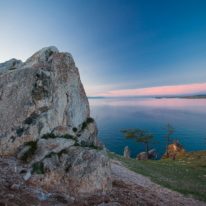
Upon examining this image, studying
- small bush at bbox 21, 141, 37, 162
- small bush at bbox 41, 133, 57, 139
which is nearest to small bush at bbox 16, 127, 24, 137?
small bush at bbox 21, 141, 37, 162

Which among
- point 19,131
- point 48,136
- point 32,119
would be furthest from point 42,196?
point 32,119

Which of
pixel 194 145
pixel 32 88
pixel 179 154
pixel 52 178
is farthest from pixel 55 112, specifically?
pixel 194 145

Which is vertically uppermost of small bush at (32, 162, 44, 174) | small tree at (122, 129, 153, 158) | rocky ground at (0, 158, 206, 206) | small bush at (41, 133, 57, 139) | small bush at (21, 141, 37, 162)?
small bush at (41, 133, 57, 139)

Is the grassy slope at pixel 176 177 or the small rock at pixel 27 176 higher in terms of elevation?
the small rock at pixel 27 176

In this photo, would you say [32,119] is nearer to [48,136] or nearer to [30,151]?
[48,136]

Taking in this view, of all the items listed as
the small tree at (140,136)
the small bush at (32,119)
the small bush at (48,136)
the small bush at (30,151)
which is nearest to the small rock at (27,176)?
the small bush at (30,151)

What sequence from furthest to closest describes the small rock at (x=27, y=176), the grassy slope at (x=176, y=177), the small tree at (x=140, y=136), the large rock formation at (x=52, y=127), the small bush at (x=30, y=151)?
1. the small tree at (x=140, y=136)
2. the grassy slope at (x=176, y=177)
3. the small bush at (x=30, y=151)
4. the large rock formation at (x=52, y=127)
5. the small rock at (x=27, y=176)

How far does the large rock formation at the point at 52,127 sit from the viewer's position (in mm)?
14164

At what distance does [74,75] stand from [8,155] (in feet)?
31.2

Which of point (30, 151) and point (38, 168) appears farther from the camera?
point (30, 151)

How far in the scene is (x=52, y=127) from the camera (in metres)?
17.8

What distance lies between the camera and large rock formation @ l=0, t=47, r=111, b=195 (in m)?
14.2

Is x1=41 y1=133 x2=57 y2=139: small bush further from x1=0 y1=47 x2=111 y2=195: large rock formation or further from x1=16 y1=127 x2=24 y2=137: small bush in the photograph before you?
x1=16 y1=127 x2=24 y2=137: small bush

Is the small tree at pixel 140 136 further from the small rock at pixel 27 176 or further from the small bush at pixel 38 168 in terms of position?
the small rock at pixel 27 176
